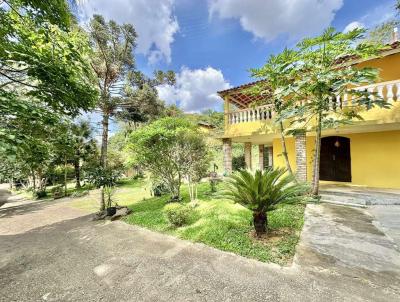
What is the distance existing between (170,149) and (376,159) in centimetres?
924

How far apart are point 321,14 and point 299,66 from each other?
14.6ft

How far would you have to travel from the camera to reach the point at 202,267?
3.52m

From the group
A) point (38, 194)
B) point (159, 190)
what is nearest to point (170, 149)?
point (159, 190)

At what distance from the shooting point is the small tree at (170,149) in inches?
317

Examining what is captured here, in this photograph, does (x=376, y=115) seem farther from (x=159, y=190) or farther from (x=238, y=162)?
(x=238, y=162)

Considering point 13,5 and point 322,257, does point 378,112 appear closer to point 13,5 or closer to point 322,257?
point 322,257

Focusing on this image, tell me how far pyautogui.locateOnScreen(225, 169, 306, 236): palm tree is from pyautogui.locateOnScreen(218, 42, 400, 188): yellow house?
→ 4.83 meters

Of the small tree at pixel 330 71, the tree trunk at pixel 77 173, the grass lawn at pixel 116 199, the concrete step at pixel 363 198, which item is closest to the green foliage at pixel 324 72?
the small tree at pixel 330 71

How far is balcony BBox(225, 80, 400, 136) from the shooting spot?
710 cm

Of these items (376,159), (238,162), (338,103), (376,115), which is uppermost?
(338,103)

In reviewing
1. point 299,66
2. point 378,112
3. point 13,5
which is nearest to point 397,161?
point 378,112

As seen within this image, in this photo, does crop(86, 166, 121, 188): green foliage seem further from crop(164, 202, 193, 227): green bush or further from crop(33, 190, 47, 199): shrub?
crop(33, 190, 47, 199): shrub

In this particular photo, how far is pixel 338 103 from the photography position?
785 centimetres

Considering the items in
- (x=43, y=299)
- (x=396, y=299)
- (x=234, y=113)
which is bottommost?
(x=43, y=299)
